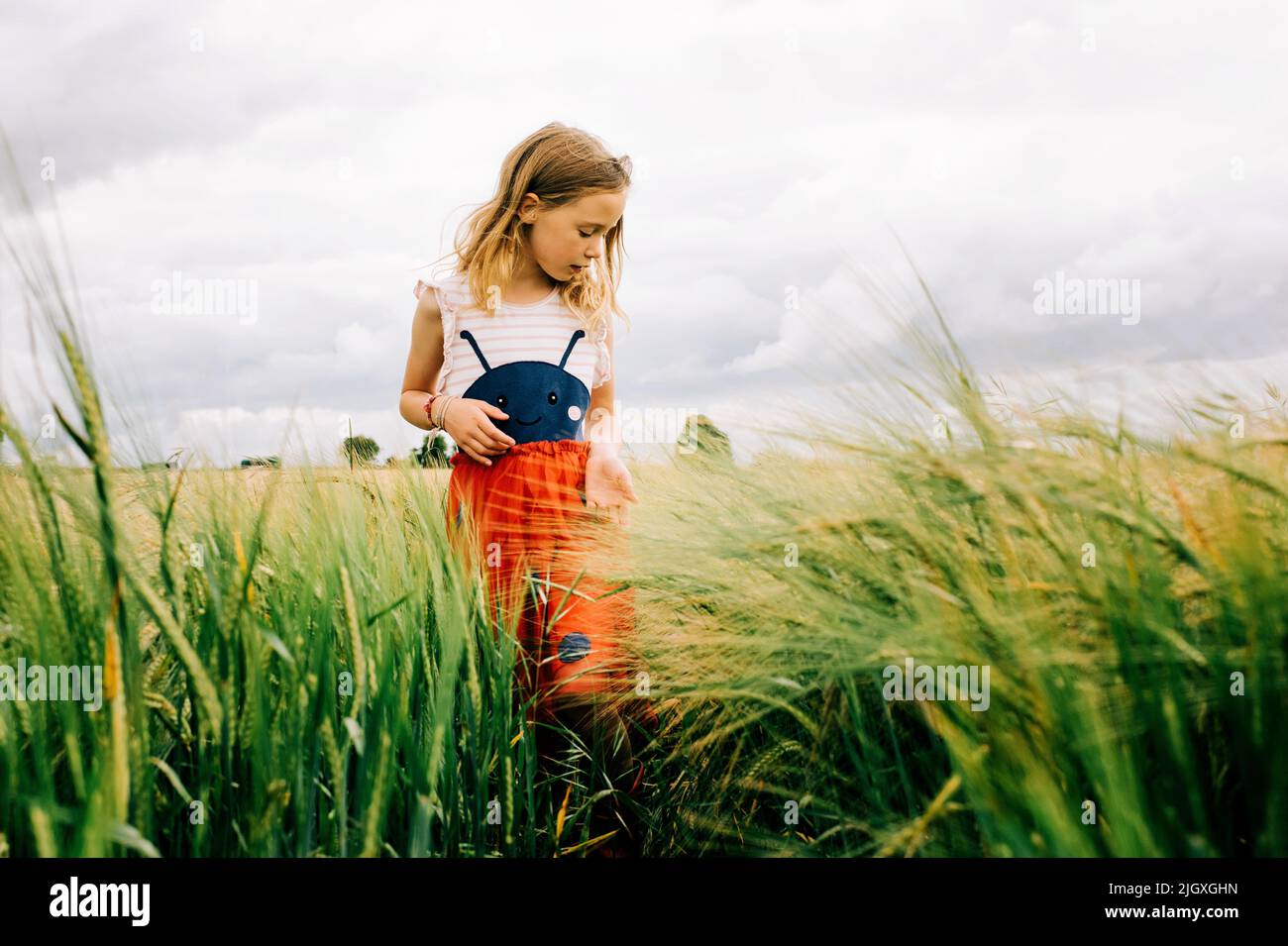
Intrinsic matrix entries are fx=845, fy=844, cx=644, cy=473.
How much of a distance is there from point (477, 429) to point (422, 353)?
36 centimetres

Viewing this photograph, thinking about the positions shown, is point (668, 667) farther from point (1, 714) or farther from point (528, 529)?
point (1, 714)

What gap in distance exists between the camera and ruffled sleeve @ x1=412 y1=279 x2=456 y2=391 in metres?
1.81

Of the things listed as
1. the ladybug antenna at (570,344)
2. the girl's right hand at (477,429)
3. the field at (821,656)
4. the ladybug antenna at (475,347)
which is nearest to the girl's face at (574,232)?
the ladybug antenna at (570,344)

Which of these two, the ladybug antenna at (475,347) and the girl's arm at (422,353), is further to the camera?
the girl's arm at (422,353)

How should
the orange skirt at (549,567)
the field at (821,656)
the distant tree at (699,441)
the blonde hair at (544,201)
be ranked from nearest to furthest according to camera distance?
the field at (821,656) < the orange skirt at (549,567) < the distant tree at (699,441) < the blonde hair at (544,201)

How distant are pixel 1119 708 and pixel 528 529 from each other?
100cm

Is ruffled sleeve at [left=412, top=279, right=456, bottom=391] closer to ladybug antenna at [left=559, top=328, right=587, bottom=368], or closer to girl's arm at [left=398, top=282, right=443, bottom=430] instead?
girl's arm at [left=398, top=282, right=443, bottom=430]

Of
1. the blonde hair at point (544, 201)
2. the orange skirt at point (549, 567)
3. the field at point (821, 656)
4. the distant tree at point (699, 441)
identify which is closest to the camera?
the field at point (821, 656)

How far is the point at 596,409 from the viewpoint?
1979 mm

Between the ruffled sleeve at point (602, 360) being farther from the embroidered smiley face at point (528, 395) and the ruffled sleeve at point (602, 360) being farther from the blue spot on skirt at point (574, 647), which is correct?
the blue spot on skirt at point (574, 647)

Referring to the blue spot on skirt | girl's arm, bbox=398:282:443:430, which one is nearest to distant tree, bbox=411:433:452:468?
girl's arm, bbox=398:282:443:430

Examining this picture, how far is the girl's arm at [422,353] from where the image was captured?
1874mm

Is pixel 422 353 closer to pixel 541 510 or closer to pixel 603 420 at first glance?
pixel 603 420
